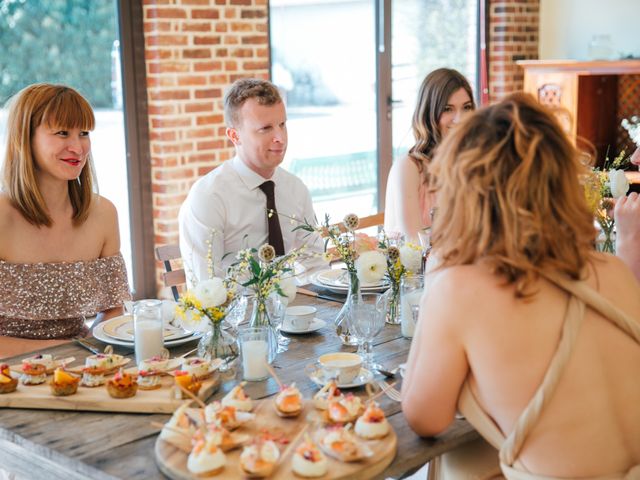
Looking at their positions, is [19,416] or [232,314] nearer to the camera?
[19,416]

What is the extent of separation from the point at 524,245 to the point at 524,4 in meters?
5.35

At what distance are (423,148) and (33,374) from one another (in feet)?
6.90

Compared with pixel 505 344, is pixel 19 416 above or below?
below

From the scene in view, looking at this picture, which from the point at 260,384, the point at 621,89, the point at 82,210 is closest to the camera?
the point at 260,384

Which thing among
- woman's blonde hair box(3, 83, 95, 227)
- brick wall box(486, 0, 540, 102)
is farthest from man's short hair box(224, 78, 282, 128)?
brick wall box(486, 0, 540, 102)

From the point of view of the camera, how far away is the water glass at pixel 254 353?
6.71 ft

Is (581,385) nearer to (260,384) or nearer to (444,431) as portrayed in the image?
(444,431)

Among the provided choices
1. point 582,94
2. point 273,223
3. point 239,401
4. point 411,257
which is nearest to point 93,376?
point 239,401

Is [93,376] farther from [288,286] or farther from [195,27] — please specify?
[195,27]

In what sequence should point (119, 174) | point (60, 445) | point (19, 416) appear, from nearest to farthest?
point (60, 445)
point (19, 416)
point (119, 174)

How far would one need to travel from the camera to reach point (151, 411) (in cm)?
186

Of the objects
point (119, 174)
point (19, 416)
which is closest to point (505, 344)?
point (19, 416)

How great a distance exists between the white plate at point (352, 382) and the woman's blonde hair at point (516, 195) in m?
0.54

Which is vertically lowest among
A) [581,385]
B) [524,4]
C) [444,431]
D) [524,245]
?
[444,431]
